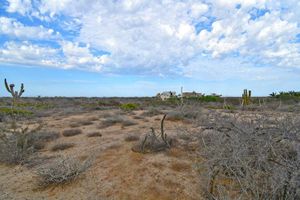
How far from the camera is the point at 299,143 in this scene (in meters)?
3.83

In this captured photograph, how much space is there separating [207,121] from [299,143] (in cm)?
164

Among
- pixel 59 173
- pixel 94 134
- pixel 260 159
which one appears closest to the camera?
pixel 260 159

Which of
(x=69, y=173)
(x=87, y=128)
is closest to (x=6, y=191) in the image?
(x=69, y=173)

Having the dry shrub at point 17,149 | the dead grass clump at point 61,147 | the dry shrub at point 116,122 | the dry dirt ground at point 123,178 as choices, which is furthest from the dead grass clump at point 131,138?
the dry shrub at point 116,122

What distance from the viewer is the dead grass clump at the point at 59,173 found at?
5777 millimetres

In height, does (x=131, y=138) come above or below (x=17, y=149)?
above

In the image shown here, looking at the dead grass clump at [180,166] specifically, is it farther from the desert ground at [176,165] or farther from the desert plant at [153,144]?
the desert plant at [153,144]

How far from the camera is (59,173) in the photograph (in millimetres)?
5844

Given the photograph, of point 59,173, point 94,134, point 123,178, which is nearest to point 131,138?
point 94,134

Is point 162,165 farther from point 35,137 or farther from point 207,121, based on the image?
point 35,137

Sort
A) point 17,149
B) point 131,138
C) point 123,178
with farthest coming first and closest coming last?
point 131,138 < point 17,149 < point 123,178

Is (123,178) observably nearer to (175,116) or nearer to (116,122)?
(116,122)

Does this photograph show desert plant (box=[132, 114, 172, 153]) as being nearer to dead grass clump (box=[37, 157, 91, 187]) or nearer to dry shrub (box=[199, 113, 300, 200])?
dead grass clump (box=[37, 157, 91, 187])

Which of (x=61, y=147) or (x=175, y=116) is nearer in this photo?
(x=61, y=147)
